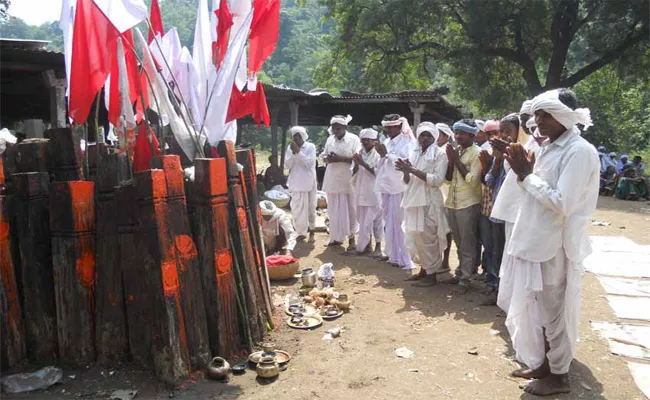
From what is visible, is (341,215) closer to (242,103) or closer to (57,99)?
(242,103)

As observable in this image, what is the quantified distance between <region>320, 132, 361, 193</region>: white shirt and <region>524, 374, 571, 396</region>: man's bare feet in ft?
15.6

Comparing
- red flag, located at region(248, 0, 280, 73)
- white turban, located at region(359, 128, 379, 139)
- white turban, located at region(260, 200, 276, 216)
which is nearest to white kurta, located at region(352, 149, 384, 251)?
white turban, located at region(359, 128, 379, 139)

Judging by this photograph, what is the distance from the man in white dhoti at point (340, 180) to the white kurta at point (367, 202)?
307mm

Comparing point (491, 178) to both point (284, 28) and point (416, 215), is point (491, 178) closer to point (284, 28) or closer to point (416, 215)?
point (416, 215)

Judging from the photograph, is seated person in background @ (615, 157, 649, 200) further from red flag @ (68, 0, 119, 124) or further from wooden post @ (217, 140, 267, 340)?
red flag @ (68, 0, 119, 124)

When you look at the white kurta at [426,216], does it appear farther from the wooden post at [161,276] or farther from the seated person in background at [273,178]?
the seated person in background at [273,178]

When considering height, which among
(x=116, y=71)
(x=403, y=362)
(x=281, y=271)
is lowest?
(x=403, y=362)

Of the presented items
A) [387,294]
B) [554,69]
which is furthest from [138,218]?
[554,69]

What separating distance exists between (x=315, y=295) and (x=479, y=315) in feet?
5.39

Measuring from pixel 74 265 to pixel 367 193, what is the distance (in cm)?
457

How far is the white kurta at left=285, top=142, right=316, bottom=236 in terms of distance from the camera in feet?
26.6

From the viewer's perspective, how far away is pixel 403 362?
382cm

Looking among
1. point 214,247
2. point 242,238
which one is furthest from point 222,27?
point 214,247

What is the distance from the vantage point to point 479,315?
192 inches
